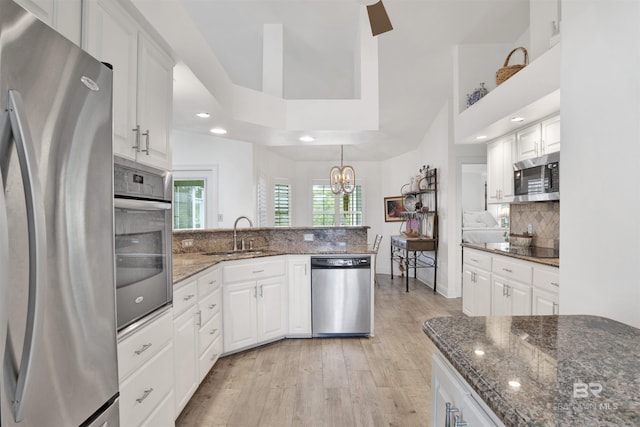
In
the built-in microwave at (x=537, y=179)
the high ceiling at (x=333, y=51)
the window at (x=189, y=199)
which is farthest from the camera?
the window at (x=189, y=199)

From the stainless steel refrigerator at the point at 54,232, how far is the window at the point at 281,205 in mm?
5265

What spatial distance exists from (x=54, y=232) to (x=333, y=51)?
415 cm

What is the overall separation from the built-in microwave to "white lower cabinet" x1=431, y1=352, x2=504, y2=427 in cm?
266

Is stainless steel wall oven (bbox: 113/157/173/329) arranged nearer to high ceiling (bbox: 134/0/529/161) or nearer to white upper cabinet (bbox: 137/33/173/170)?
white upper cabinet (bbox: 137/33/173/170)

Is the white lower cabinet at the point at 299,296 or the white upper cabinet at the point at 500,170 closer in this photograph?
the white lower cabinet at the point at 299,296

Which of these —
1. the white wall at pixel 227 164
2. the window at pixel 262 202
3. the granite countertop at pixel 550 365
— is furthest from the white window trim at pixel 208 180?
the granite countertop at pixel 550 365

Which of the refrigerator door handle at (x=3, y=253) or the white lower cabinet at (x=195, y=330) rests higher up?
A: the refrigerator door handle at (x=3, y=253)

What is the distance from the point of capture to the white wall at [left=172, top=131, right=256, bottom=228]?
17.6 feet

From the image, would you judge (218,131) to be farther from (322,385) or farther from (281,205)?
(281,205)

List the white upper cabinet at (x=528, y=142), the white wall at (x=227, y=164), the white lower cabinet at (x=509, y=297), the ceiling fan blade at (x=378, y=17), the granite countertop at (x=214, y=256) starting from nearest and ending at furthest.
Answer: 1. the ceiling fan blade at (x=378, y=17)
2. the granite countertop at (x=214, y=256)
3. the white lower cabinet at (x=509, y=297)
4. the white upper cabinet at (x=528, y=142)
5. the white wall at (x=227, y=164)

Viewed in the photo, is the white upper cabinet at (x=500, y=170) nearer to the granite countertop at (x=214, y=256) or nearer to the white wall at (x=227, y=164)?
the granite countertop at (x=214, y=256)

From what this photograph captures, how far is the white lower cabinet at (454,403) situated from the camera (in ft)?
2.29

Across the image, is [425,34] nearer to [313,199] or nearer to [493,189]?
[493,189]

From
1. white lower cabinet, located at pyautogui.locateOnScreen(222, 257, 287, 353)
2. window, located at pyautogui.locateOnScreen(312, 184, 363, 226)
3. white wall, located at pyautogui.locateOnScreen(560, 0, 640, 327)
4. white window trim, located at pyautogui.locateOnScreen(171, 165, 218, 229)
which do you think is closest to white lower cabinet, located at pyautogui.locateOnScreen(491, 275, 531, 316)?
white wall, located at pyautogui.locateOnScreen(560, 0, 640, 327)
